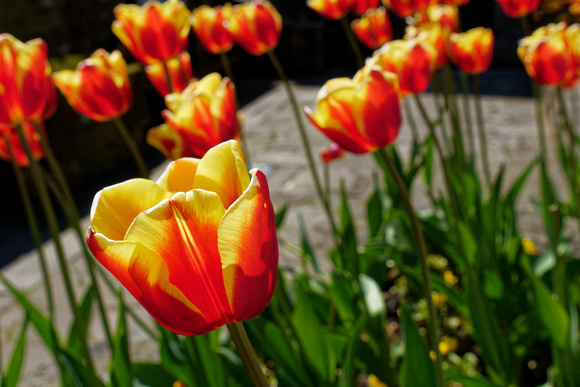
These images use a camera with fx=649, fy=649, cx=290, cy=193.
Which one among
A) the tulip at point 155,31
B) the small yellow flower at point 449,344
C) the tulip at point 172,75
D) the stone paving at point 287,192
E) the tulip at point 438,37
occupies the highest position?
the tulip at point 155,31

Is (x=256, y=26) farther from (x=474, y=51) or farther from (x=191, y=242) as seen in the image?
(x=191, y=242)

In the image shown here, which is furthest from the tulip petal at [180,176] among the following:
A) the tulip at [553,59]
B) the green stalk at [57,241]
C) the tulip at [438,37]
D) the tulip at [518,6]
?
the tulip at [518,6]

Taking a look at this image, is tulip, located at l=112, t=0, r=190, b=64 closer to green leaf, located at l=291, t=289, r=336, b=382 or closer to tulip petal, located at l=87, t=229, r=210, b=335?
green leaf, located at l=291, t=289, r=336, b=382

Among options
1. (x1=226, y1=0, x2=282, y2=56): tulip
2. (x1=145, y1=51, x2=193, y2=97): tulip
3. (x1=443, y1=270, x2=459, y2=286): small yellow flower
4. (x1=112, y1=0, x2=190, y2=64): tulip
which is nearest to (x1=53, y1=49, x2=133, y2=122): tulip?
(x1=112, y1=0, x2=190, y2=64): tulip

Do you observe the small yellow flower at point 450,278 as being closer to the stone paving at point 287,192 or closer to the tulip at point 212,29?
the stone paving at point 287,192

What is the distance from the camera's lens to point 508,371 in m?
1.58

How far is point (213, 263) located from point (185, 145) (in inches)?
28.4

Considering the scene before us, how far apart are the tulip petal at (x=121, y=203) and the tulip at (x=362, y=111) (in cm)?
44

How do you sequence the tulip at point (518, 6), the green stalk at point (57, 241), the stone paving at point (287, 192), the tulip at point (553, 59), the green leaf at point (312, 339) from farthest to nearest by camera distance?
the stone paving at point (287, 192), the tulip at point (518, 6), the tulip at point (553, 59), the green leaf at point (312, 339), the green stalk at point (57, 241)

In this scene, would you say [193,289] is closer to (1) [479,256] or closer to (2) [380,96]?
(2) [380,96]

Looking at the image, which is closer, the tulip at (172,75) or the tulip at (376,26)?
the tulip at (172,75)

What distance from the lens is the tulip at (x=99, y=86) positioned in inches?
53.6

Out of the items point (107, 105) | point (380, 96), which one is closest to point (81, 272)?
point (107, 105)

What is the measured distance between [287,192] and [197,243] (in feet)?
11.8
